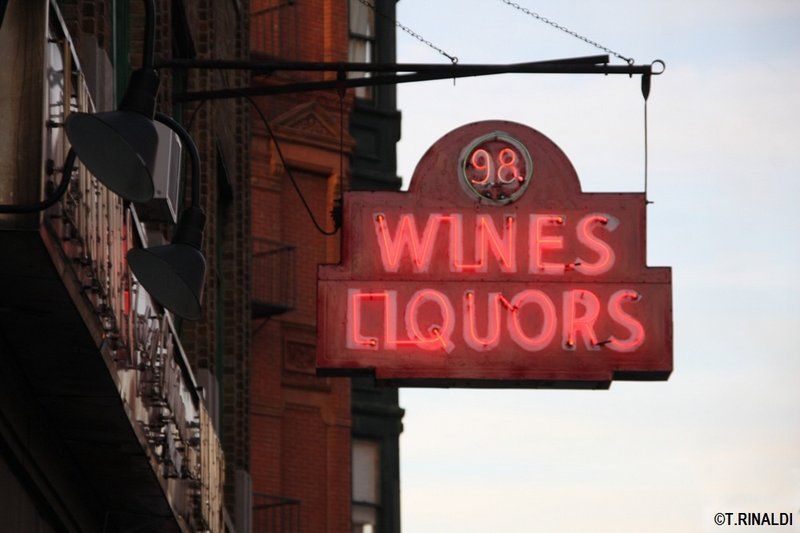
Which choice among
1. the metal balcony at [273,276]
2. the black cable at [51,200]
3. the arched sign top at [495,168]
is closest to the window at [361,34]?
the metal balcony at [273,276]

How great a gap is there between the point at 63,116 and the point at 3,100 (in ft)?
1.61

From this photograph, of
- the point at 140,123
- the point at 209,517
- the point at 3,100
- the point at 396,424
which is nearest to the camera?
the point at 140,123

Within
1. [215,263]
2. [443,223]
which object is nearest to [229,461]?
[215,263]

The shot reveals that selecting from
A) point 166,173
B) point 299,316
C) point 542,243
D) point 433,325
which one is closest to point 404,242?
point 433,325

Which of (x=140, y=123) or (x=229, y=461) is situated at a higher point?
(x=140, y=123)

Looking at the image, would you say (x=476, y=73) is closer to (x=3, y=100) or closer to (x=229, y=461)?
(x=3, y=100)

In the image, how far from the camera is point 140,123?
10.1 m

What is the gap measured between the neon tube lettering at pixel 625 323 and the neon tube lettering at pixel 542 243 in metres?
0.59

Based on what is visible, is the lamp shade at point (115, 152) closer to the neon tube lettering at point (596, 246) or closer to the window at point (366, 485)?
the neon tube lettering at point (596, 246)

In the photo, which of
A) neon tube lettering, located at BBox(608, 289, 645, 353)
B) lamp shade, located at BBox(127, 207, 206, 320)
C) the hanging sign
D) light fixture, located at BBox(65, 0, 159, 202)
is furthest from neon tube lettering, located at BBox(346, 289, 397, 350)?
light fixture, located at BBox(65, 0, 159, 202)

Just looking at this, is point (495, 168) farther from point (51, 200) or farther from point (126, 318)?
point (51, 200)

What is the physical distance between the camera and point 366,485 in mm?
34906

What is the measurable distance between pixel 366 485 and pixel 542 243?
15.0m

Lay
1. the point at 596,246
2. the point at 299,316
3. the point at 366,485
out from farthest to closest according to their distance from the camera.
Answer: the point at 366,485
the point at 299,316
the point at 596,246
